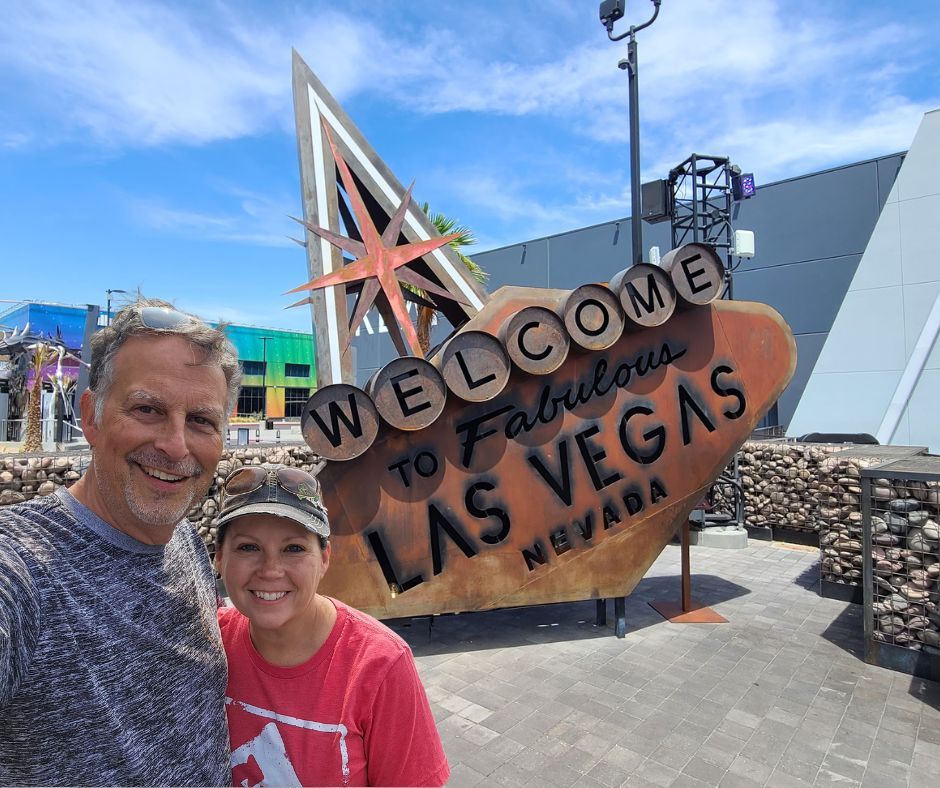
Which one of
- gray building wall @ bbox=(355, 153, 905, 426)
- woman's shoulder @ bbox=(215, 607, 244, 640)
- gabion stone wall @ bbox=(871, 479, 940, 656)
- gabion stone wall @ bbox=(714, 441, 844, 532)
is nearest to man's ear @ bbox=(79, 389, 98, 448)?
woman's shoulder @ bbox=(215, 607, 244, 640)

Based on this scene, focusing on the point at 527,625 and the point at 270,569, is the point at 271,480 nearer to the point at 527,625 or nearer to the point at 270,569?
the point at 270,569

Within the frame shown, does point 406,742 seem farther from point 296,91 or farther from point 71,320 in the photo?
point 71,320

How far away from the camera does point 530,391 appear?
612 cm

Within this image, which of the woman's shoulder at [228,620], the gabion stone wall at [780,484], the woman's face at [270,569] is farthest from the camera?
the gabion stone wall at [780,484]

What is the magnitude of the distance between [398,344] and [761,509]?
8285 millimetres

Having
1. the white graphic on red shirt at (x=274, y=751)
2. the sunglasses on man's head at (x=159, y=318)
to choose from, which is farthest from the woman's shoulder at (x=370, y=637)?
the sunglasses on man's head at (x=159, y=318)

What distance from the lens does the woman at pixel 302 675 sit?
64.6 inches

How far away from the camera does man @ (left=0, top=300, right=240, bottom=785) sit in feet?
4.42

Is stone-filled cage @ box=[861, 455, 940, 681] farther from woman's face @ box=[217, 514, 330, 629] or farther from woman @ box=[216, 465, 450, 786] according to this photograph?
woman's face @ box=[217, 514, 330, 629]

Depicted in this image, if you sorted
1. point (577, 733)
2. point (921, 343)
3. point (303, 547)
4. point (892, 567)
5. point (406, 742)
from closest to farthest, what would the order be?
point (406, 742), point (303, 547), point (577, 733), point (892, 567), point (921, 343)

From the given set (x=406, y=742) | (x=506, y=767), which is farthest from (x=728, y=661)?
(x=406, y=742)

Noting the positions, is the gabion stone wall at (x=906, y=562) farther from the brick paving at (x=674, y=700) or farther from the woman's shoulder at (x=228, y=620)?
the woman's shoulder at (x=228, y=620)

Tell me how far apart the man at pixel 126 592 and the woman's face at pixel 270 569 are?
6.5 inches

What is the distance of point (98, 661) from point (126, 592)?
176 millimetres
